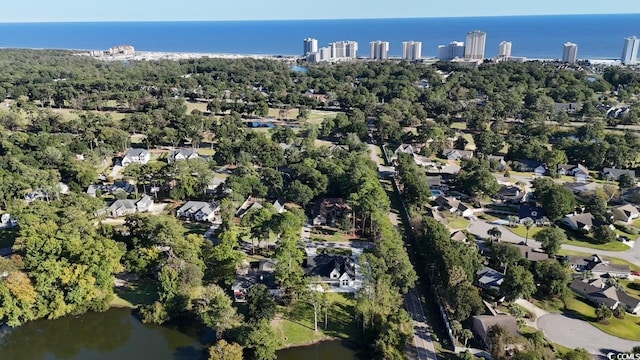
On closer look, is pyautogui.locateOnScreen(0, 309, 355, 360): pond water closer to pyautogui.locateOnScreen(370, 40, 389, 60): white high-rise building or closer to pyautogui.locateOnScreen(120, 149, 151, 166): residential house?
pyautogui.locateOnScreen(120, 149, 151, 166): residential house

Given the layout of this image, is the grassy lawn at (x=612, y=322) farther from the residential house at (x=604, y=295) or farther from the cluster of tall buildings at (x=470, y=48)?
the cluster of tall buildings at (x=470, y=48)

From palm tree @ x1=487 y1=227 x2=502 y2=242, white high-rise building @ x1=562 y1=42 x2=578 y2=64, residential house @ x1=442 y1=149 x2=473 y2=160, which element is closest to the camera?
A: palm tree @ x1=487 y1=227 x2=502 y2=242

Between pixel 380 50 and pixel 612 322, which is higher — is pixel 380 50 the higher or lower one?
the higher one

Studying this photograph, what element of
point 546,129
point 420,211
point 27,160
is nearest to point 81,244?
point 27,160

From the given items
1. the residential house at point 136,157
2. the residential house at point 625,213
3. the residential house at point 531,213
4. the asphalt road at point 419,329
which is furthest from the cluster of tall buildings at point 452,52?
the asphalt road at point 419,329

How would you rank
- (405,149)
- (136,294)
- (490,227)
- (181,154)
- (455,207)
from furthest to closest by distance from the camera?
Result: (405,149), (181,154), (455,207), (490,227), (136,294)

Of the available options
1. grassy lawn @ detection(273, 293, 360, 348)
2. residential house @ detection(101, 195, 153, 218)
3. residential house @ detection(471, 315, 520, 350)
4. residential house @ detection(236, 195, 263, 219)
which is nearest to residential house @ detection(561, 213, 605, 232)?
residential house @ detection(471, 315, 520, 350)

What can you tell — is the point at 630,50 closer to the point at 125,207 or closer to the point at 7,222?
the point at 125,207

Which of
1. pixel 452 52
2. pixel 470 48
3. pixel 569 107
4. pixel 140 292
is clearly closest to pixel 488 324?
pixel 140 292
